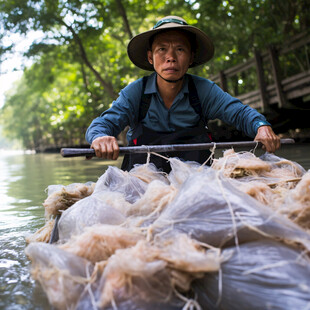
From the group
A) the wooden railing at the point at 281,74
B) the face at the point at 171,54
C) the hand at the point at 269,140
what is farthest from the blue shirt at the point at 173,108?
the wooden railing at the point at 281,74

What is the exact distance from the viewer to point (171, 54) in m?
2.80

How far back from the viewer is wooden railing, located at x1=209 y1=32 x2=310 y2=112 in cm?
884

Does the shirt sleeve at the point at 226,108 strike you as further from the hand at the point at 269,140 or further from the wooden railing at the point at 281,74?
the wooden railing at the point at 281,74

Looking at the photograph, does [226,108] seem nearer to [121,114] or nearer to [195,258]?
[121,114]

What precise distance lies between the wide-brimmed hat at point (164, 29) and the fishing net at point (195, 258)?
1785 mm

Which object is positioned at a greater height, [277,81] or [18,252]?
[277,81]

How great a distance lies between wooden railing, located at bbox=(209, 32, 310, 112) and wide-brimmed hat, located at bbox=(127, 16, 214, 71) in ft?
20.4

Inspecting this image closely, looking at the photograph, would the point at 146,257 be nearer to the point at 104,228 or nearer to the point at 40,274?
the point at 104,228

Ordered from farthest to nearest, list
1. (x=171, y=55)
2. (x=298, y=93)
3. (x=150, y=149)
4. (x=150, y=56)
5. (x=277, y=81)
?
1. (x=277, y=81)
2. (x=298, y=93)
3. (x=150, y=56)
4. (x=171, y=55)
5. (x=150, y=149)

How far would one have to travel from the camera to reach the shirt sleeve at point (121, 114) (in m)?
2.70

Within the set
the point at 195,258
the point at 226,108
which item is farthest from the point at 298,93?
the point at 195,258

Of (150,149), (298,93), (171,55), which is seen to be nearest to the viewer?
(150,149)

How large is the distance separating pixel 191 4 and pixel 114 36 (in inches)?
317

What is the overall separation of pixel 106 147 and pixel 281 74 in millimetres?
8793
